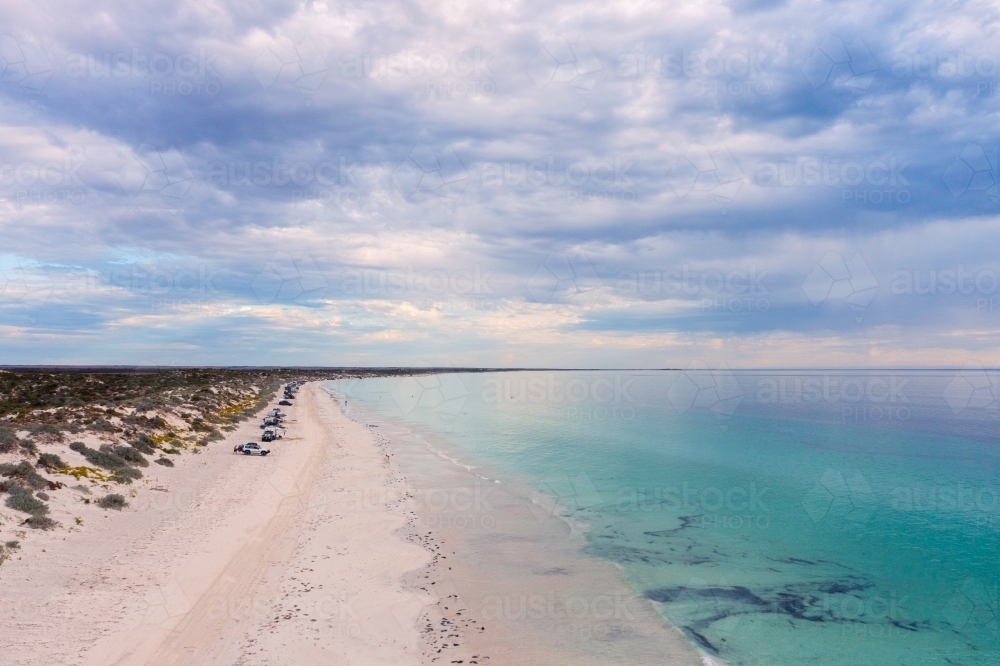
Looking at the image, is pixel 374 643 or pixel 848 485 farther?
pixel 848 485

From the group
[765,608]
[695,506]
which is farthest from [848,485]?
[765,608]

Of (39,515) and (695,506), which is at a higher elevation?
(39,515)

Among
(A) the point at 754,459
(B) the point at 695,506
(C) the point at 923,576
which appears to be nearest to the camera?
(C) the point at 923,576

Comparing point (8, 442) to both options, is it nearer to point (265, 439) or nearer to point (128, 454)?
point (128, 454)

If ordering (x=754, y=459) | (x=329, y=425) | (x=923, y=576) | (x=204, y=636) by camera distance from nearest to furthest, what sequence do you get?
(x=204, y=636) → (x=923, y=576) → (x=754, y=459) → (x=329, y=425)

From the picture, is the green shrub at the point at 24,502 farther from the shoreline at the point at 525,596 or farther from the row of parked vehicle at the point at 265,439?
the row of parked vehicle at the point at 265,439

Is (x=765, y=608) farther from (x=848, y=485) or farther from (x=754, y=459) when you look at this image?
(x=754, y=459)
